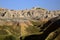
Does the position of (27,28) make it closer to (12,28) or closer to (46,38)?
(12,28)

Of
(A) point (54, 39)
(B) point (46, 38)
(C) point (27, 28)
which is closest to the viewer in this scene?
(A) point (54, 39)

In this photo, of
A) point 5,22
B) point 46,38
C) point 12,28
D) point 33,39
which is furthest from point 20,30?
point 46,38

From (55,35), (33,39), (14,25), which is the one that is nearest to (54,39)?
(55,35)

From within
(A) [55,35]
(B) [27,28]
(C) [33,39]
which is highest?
(A) [55,35]

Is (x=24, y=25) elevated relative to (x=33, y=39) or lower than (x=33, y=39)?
lower

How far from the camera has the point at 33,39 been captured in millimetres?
89500

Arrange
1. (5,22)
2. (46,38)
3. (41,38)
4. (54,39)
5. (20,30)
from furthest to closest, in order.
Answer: (5,22) → (20,30) → (41,38) → (46,38) → (54,39)

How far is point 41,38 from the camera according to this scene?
278ft

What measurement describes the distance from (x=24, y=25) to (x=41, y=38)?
49.7 meters

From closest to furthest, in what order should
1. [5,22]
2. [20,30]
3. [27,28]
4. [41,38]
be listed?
[41,38] < [20,30] < [27,28] < [5,22]

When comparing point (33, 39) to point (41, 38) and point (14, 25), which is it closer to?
point (41, 38)

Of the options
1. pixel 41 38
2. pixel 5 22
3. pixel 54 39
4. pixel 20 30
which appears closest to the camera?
pixel 54 39

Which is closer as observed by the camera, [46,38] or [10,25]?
[46,38]

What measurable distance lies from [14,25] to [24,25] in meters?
6.25
